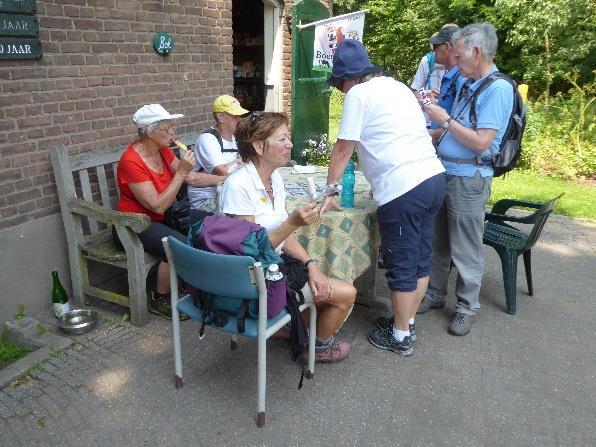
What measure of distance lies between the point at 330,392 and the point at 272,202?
3.63 feet

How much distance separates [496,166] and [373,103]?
3.39ft

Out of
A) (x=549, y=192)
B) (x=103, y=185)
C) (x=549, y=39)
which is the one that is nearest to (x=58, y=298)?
(x=103, y=185)

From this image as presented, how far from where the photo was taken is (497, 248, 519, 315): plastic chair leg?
145 inches

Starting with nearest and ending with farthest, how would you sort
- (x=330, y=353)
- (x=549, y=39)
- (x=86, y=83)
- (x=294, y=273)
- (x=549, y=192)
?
(x=294, y=273) → (x=330, y=353) → (x=86, y=83) → (x=549, y=192) → (x=549, y=39)

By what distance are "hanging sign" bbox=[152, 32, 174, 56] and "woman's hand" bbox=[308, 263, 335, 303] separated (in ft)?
8.76

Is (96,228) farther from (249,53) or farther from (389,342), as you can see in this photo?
(249,53)

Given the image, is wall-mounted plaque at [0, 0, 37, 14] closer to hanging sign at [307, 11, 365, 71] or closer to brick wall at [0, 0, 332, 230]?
brick wall at [0, 0, 332, 230]

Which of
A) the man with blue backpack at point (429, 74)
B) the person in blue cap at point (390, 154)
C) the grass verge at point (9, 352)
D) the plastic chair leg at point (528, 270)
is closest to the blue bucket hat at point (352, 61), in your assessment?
the person in blue cap at point (390, 154)

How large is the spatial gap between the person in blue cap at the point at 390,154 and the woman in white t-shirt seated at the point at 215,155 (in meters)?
1.20

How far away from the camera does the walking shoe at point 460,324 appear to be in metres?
3.45

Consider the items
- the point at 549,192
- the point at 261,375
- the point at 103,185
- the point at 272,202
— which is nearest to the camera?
the point at 261,375

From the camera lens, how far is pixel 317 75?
756 cm

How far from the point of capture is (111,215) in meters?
3.26

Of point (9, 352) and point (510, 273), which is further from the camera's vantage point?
point (510, 273)
